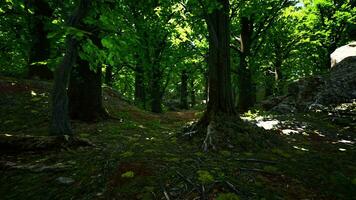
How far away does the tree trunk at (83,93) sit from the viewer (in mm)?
9516

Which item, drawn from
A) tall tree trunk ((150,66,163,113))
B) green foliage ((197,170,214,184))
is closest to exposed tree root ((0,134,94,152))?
green foliage ((197,170,214,184))

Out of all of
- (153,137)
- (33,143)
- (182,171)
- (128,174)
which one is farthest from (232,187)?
(153,137)

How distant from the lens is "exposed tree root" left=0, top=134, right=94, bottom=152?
551cm

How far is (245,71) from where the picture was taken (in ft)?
50.9

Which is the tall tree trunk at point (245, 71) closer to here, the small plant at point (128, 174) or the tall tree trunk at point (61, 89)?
the tall tree trunk at point (61, 89)

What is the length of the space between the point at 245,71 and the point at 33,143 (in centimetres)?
1259

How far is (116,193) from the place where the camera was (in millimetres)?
3674

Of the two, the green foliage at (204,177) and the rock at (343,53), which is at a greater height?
the rock at (343,53)

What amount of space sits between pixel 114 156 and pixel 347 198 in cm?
414

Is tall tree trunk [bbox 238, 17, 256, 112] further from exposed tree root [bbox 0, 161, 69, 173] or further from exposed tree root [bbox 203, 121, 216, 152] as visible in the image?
exposed tree root [bbox 0, 161, 69, 173]

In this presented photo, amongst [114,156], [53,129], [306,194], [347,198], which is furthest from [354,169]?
[53,129]

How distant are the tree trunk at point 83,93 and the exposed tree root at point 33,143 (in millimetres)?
3613

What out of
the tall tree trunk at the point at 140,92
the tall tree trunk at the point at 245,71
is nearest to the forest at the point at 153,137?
the tall tree trunk at the point at 245,71

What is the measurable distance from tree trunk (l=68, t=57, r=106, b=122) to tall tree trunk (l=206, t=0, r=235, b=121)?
4843 mm
